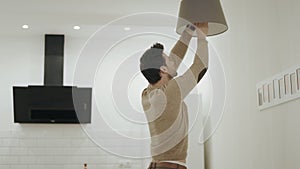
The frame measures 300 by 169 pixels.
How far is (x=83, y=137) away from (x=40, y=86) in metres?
0.83

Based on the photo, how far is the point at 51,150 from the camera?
498cm

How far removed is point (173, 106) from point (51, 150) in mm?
3965

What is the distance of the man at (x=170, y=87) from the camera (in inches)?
49.8

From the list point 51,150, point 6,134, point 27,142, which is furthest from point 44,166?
point 6,134

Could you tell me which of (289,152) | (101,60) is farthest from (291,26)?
(101,60)

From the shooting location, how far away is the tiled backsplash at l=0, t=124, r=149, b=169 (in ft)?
16.2

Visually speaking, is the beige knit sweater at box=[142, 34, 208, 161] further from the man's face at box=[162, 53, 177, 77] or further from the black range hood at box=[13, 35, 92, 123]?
the black range hood at box=[13, 35, 92, 123]

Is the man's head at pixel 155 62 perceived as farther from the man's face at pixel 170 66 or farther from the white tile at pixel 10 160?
the white tile at pixel 10 160

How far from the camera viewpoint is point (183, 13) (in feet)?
4.16

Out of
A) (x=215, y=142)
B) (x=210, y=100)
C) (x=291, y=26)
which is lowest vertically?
(x=215, y=142)

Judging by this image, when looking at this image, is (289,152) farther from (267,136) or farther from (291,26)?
(291,26)

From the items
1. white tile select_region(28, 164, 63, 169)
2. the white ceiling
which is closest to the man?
the white ceiling

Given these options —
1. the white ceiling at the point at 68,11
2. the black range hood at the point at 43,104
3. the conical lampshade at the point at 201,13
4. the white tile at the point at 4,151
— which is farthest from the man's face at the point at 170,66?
the white tile at the point at 4,151

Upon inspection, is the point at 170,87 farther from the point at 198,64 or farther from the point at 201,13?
the point at 201,13
